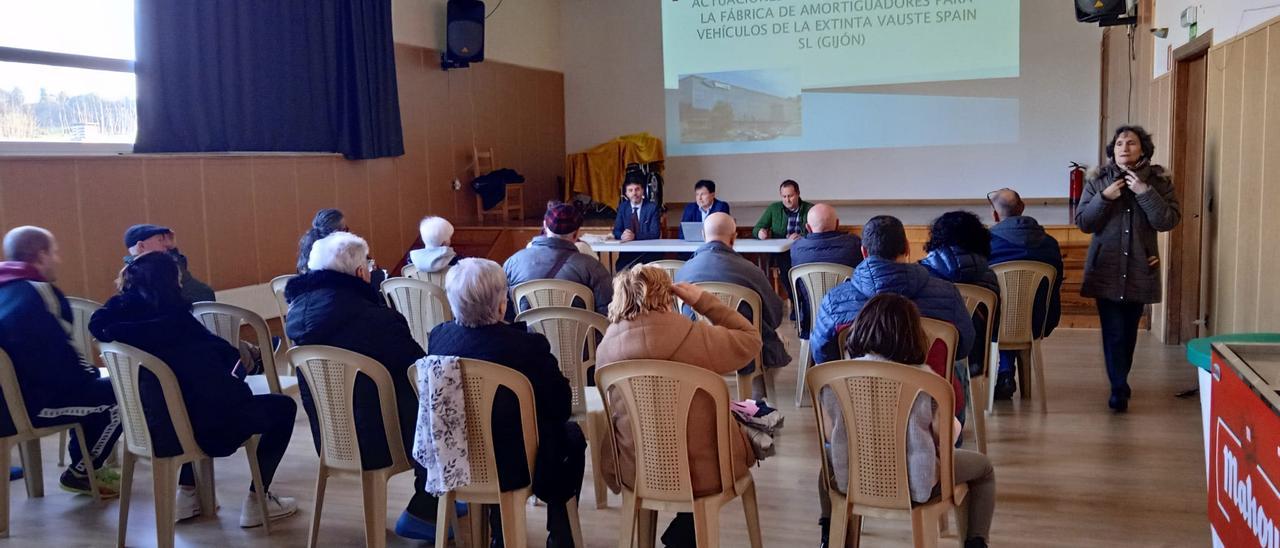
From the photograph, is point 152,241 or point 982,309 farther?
point 152,241

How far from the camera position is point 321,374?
3.12 meters

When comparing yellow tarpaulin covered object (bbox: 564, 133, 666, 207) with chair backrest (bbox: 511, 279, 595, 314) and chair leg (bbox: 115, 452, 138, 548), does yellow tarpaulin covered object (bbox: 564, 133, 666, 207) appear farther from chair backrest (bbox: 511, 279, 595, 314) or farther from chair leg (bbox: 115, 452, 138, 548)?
chair leg (bbox: 115, 452, 138, 548)

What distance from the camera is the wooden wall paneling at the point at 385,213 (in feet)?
29.2

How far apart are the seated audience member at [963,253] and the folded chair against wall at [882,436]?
5.81 feet

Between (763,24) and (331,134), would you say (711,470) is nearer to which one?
(331,134)

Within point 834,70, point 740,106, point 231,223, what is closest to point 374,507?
point 231,223

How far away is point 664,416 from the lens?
8.98 ft

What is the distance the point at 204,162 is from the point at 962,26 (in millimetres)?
6424

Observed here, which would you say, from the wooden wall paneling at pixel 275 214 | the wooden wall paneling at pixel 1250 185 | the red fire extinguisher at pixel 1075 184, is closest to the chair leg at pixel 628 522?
the wooden wall paneling at pixel 1250 185

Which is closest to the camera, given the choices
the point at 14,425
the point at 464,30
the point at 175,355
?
the point at 175,355

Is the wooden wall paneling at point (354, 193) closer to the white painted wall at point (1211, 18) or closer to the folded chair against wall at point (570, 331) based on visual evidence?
the folded chair against wall at point (570, 331)

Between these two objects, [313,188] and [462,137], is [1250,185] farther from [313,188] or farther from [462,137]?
[462,137]

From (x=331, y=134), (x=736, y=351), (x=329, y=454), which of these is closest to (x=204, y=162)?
(x=331, y=134)

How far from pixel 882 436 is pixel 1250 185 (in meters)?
3.22
